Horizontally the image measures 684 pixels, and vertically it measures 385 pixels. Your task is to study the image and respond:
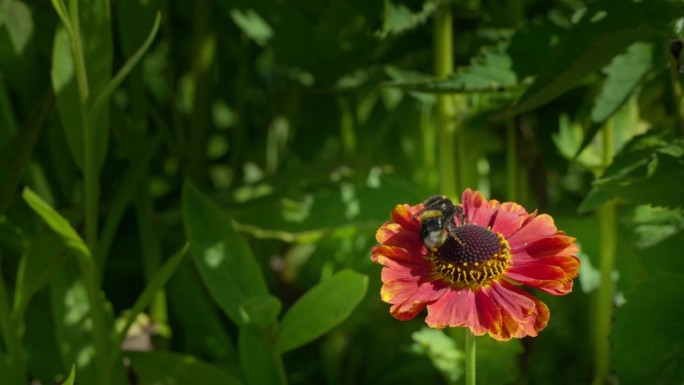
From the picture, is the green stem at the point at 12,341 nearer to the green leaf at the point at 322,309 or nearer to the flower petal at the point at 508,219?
the green leaf at the point at 322,309

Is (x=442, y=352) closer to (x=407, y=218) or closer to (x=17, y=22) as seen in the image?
(x=407, y=218)

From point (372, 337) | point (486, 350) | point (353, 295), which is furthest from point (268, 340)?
point (372, 337)

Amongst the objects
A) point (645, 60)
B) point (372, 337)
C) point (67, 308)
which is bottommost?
point (372, 337)

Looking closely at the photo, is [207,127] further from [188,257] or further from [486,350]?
[486,350]

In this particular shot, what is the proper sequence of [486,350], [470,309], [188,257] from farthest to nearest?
1. [188,257]
2. [486,350]
3. [470,309]

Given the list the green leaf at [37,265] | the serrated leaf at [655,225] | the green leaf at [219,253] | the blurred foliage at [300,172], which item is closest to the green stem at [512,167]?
the blurred foliage at [300,172]

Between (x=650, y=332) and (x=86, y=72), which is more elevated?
(x=86, y=72)

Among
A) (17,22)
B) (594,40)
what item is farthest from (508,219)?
(17,22)
